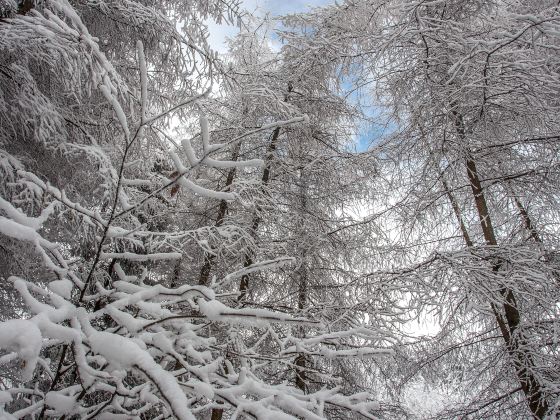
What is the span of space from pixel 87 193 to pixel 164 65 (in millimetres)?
1626

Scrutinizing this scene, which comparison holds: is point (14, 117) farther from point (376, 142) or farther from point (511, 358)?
point (511, 358)

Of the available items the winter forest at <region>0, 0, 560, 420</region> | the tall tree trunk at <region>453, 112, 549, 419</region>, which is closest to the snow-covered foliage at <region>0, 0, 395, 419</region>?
the winter forest at <region>0, 0, 560, 420</region>

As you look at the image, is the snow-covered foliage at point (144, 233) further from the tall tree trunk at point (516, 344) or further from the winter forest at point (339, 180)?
the tall tree trunk at point (516, 344)

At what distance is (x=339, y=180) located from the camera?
6.27m

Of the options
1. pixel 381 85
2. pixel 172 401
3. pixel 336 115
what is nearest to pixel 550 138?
pixel 381 85

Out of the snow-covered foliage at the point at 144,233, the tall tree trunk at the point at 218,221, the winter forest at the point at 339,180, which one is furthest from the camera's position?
the tall tree trunk at the point at 218,221

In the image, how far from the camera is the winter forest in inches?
108

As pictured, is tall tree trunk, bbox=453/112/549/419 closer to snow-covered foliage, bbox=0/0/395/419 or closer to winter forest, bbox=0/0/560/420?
winter forest, bbox=0/0/560/420

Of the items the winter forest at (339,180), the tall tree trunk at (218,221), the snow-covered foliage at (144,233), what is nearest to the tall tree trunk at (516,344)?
the winter forest at (339,180)

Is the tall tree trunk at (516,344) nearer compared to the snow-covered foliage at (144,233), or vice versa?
the snow-covered foliage at (144,233)

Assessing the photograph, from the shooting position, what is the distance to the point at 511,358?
11.6ft

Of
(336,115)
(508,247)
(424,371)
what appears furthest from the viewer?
(336,115)

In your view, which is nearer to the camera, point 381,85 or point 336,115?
point 381,85

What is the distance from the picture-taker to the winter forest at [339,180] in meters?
2.74
